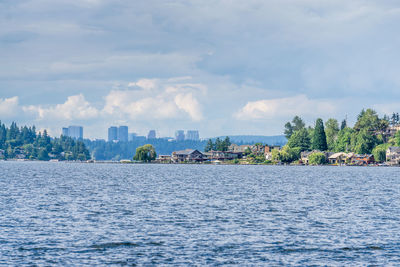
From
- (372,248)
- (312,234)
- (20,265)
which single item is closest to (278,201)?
(312,234)

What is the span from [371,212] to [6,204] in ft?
139

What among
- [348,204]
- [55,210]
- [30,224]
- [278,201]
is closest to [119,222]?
[30,224]

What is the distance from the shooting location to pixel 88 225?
4681 centimetres

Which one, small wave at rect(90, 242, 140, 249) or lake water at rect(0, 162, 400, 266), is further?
small wave at rect(90, 242, 140, 249)

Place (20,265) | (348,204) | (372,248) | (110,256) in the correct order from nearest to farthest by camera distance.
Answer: (20,265)
(110,256)
(372,248)
(348,204)

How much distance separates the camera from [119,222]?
160 ft

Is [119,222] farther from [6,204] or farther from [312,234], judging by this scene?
[6,204]

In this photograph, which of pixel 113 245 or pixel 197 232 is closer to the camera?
pixel 113 245

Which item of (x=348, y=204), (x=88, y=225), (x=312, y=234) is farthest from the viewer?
(x=348, y=204)

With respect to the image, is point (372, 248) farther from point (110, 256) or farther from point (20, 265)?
point (20, 265)

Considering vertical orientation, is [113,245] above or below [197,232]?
below

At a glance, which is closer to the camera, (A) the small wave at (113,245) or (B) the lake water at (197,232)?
(B) the lake water at (197,232)

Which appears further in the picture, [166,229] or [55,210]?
[55,210]

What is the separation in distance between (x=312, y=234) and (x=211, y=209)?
61.9 ft
